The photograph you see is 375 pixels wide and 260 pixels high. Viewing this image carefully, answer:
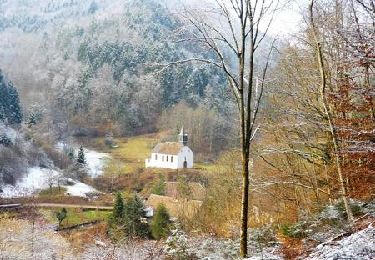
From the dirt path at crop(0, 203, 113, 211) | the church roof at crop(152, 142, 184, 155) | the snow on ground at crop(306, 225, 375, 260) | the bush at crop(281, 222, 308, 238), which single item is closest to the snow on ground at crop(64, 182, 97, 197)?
the dirt path at crop(0, 203, 113, 211)

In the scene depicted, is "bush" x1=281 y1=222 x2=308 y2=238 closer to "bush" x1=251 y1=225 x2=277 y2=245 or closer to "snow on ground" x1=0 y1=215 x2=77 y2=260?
"bush" x1=251 y1=225 x2=277 y2=245

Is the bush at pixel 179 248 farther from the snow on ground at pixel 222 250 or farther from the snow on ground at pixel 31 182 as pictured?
the snow on ground at pixel 31 182

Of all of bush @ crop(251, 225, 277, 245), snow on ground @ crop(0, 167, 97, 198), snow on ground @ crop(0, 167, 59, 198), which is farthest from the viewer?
snow on ground @ crop(0, 167, 97, 198)

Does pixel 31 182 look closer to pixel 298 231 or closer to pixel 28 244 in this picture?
pixel 28 244

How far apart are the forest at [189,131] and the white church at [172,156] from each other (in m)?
1.82

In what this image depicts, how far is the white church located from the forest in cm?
182

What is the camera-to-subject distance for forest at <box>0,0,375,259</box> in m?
6.76

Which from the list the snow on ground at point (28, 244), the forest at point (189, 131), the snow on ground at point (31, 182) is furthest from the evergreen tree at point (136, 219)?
the snow on ground at point (31, 182)

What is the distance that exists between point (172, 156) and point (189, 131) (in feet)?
27.7

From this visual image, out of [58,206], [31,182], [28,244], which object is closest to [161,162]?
[31,182]

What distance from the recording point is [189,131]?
238 ft

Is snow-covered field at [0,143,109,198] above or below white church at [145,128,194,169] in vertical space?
below

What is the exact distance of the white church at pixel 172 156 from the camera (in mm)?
64688

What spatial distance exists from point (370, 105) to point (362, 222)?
7.56ft
